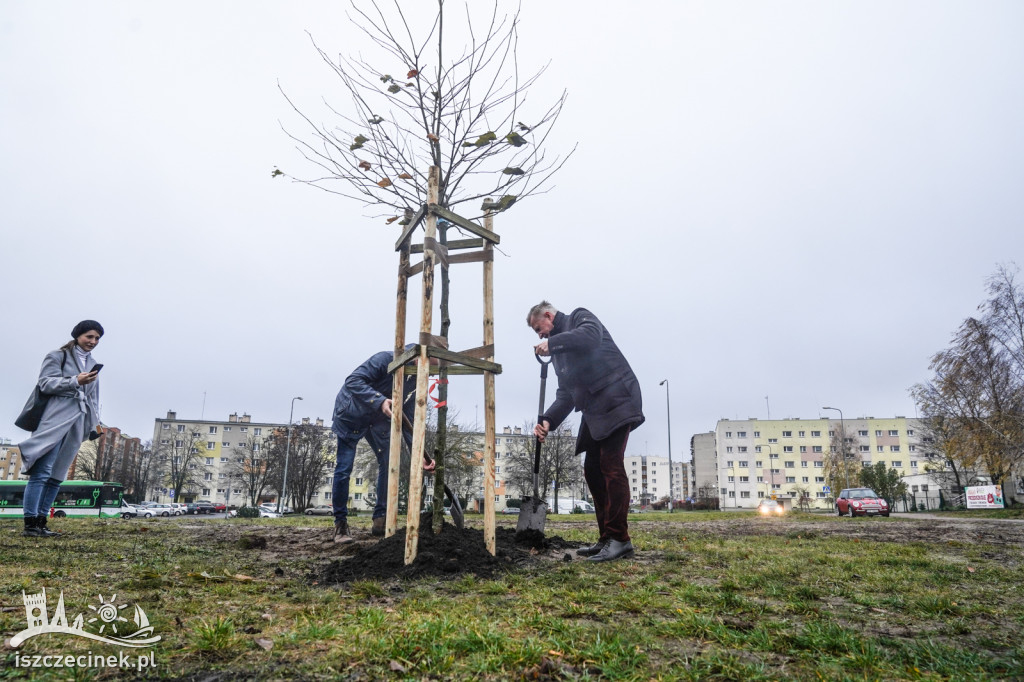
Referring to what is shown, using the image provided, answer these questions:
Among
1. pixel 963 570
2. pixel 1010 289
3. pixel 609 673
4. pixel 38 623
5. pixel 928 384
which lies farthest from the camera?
pixel 928 384

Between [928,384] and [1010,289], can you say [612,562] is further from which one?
[928,384]

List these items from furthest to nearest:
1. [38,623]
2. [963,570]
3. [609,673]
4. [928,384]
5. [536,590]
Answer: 1. [928,384]
2. [963,570]
3. [536,590]
4. [38,623]
5. [609,673]

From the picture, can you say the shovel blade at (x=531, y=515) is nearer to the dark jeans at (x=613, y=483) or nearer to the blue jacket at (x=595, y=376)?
the dark jeans at (x=613, y=483)

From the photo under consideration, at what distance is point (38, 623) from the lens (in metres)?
2.22

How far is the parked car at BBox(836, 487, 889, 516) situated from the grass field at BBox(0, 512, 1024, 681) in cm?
2333

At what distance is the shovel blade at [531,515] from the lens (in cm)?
554

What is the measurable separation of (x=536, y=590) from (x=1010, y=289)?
3322 centimetres

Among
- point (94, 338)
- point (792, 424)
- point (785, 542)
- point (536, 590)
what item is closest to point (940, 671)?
point (536, 590)

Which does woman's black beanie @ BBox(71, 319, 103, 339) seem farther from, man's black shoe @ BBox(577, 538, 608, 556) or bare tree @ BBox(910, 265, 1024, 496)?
bare tree @ BBox(910, 265, 1024, 496)

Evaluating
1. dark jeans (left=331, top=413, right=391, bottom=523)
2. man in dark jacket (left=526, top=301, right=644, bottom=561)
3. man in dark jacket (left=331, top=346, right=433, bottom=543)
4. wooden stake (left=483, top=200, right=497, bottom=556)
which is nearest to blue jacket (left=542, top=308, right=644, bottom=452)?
man in dark jacket (left=526, top=301, right=644, bottom=561)

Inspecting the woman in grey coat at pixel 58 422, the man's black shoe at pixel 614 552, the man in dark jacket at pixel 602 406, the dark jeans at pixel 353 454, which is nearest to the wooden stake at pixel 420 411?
the man in dark jacket at pixel 602 406

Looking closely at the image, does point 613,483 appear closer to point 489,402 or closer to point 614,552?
point 614,552

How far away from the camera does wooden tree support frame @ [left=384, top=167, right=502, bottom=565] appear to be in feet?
12.4

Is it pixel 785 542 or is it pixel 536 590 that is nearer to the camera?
pixel 536 590
